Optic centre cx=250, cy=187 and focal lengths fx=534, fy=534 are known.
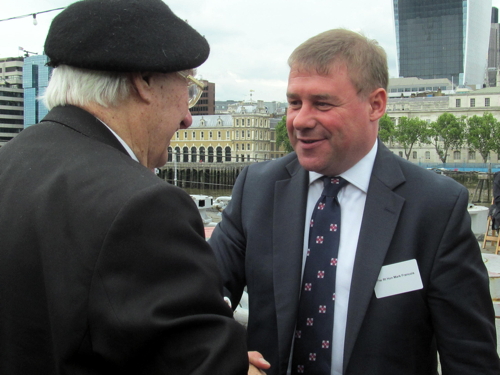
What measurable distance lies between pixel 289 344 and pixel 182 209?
0.95m

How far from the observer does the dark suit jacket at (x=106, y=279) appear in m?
1.24

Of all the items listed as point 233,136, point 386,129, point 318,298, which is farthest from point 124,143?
point 233,136

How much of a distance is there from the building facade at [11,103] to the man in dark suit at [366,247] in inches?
3551

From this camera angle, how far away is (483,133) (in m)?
61.4

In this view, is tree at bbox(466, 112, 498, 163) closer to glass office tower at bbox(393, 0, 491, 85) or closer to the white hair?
glass office tower at bbox(393, 0, 491, 85)

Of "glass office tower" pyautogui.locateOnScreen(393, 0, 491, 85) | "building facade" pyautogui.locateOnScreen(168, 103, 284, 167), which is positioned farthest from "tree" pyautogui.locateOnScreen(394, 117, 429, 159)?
"glass office tower" pyautogui.locateOnScreen(393, 0, 491, 85)

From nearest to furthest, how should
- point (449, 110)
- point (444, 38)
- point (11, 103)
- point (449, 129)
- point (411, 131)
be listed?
point (449, 129) < point (411, 131) < point (449, 110) < point (11, 103) < point (444, 38)

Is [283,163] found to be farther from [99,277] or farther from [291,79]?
[99,277]

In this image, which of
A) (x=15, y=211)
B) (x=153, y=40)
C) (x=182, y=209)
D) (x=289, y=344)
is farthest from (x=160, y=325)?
(x=289, y=344)

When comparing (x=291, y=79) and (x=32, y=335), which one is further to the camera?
(x=291, y=79)

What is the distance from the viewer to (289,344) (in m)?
2.04

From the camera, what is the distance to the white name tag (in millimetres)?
1979

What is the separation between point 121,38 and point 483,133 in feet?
217

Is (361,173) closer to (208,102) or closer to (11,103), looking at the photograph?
(11,103)
